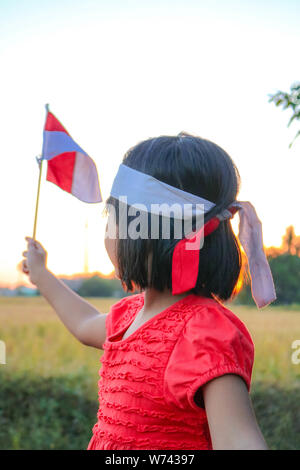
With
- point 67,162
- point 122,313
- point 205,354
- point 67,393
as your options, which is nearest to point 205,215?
point 205,354

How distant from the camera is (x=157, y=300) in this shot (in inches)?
54.4

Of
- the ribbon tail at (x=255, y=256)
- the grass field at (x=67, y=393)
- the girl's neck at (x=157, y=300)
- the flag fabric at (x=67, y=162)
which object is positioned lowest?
the grass field at (x=67, y=393)

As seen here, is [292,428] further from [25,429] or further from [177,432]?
[177,432]

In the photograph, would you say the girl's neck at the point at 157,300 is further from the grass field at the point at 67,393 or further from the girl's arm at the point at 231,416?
the grass field at the point at 67,393

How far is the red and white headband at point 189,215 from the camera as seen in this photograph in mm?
1240

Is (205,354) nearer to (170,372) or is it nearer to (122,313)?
(170,372)

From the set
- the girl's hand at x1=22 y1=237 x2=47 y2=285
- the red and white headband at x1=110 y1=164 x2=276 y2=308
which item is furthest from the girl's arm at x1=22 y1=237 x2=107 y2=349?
the red and white headband at x1=110 y1=164 x2=276 y2=308

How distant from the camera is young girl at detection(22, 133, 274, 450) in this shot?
1.14m

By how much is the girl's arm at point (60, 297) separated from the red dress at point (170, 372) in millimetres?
313

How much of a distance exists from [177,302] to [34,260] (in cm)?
57

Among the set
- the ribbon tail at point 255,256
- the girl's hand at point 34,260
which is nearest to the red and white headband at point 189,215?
the ribbon tail at point 255,256

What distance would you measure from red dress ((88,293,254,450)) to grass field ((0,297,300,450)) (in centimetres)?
238

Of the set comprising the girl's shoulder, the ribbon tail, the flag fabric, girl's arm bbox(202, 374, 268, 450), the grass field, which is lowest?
the grass field

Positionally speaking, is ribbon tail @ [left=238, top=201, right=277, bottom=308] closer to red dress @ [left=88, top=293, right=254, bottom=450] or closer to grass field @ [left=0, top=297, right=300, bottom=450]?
red dress @ [left=88, top=293, right=254, bottom=450]
